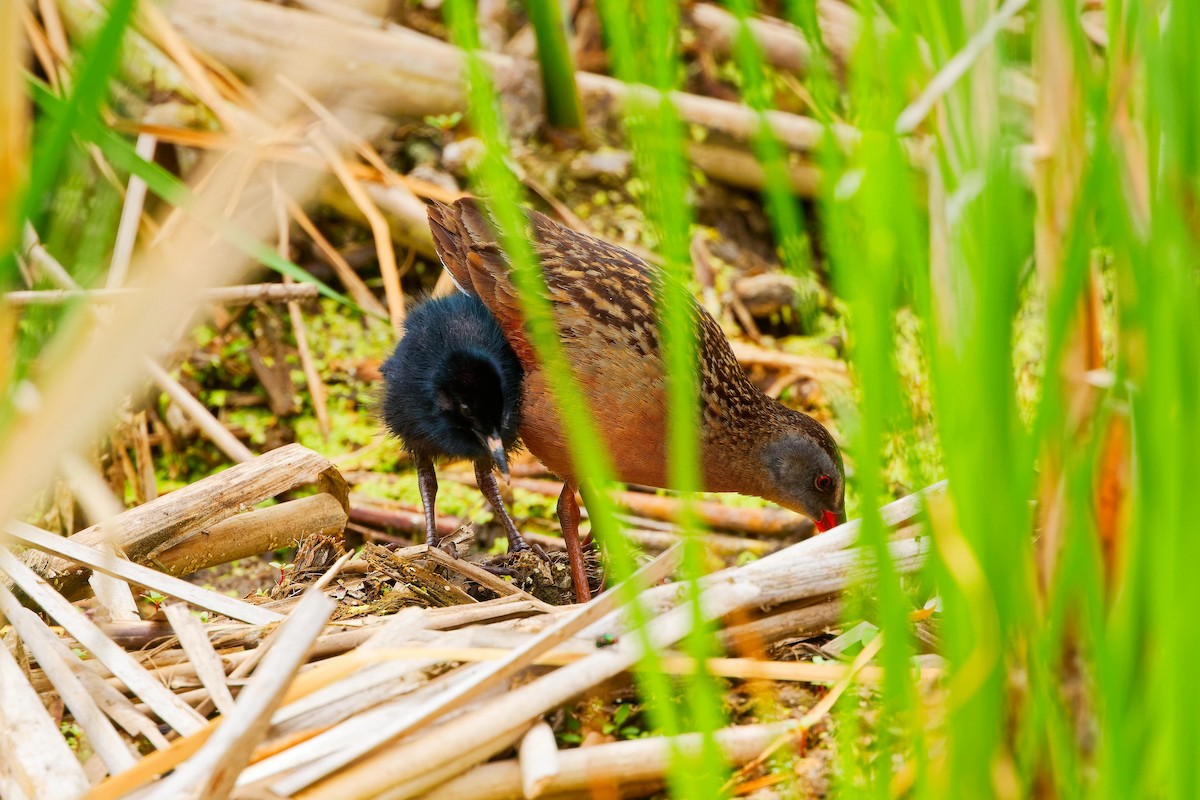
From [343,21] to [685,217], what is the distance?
35 centimetres

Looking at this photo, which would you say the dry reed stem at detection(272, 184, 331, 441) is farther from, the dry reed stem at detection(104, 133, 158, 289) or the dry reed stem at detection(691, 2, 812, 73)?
the dry reed stem at detection(691, 2, 812, 73)

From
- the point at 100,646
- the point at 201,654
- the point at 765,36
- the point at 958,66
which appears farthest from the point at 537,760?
the point at 765,36

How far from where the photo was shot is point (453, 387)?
3348 mm

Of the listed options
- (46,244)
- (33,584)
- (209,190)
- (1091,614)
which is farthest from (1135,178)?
(33,584)

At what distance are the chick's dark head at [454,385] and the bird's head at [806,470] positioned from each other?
866 mm

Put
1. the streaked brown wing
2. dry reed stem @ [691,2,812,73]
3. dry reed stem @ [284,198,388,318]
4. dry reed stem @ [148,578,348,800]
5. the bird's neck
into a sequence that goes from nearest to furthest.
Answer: dry reed stem @ [148,578,348,800], the streaked brown wing, the bird's neck, dry reed stem @ [284,198,388,318], dry reed stem @ [691,2,812,73]

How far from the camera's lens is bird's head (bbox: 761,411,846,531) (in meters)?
3.74

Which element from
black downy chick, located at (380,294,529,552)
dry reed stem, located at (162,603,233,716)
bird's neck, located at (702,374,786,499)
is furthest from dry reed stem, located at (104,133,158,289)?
bird's neck, located at (702,374,786,499)

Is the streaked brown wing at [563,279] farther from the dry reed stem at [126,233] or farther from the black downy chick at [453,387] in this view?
the dry reed stem at [126,233]

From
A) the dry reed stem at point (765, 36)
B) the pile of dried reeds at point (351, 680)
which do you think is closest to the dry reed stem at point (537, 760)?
the pile of dried reeds at point (351, 680)

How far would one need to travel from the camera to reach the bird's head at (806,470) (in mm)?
3738

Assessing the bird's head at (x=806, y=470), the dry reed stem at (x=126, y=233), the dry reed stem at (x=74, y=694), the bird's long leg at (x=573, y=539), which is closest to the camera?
the dry reed stem at (x=74, y=694)

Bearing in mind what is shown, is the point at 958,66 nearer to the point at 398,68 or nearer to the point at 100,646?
the point at 100,646

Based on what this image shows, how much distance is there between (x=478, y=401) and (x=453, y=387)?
91 mm
